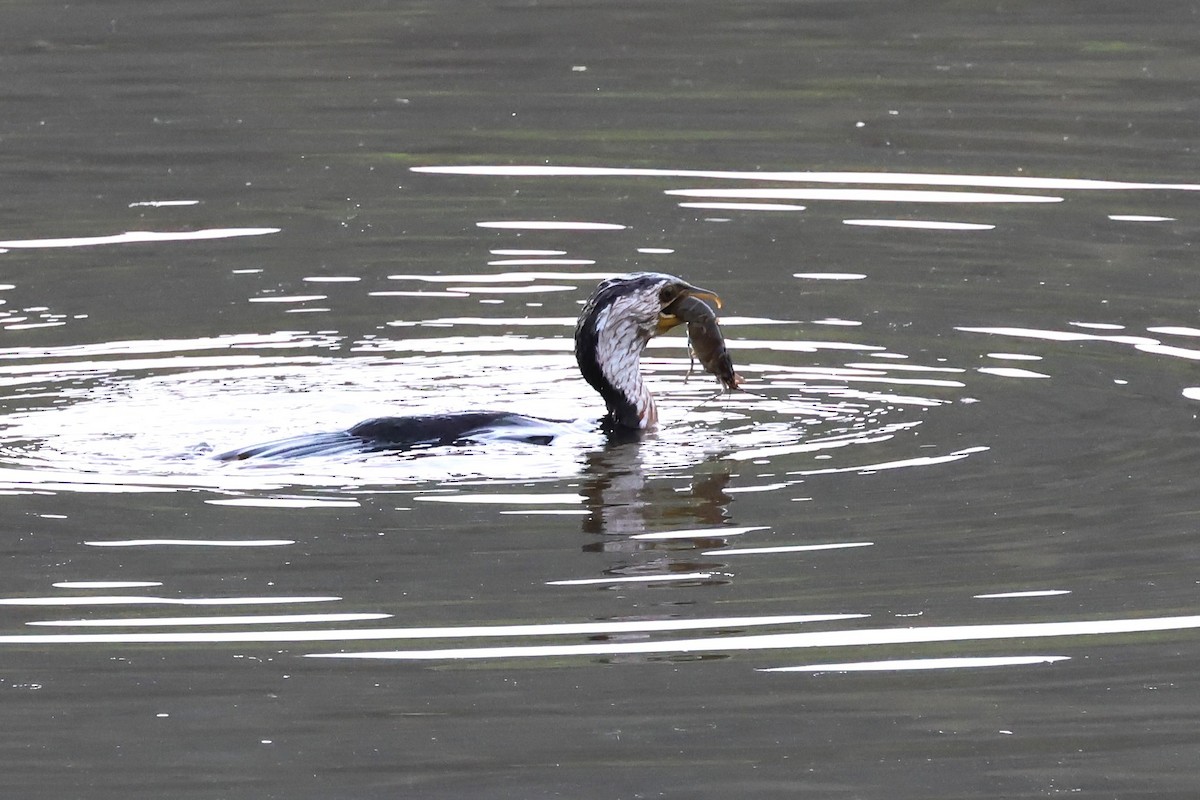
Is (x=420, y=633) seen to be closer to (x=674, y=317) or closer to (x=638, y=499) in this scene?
(x=638, y=499)

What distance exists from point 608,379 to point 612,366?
66 mm

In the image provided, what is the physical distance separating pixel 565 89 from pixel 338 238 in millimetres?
5693

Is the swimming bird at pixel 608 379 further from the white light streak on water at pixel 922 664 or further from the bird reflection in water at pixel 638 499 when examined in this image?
the white light streak on water at pixel 922 664

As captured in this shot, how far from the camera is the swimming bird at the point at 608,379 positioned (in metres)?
9.41

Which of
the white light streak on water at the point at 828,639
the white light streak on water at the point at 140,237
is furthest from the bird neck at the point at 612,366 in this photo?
the white light streak on water at the point at 140,237

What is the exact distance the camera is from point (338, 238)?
14.9m

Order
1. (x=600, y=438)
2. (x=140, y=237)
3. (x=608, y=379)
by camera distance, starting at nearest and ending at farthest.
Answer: (x=600, y=438) < (x=608, y=379) < (x=140, y=237)

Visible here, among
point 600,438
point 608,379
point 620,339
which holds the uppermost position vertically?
point 620,339

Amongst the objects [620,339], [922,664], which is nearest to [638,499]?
[620,339]

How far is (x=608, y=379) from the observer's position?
33.0 ft

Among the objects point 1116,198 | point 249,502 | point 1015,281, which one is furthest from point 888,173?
point 249,502

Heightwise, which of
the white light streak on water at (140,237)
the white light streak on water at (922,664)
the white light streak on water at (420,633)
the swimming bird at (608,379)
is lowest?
the white light streak on water at (140,237)

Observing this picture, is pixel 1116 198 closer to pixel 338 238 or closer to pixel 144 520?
pixel 338 238

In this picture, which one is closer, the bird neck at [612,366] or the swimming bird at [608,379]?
the swimming bird at [608,379]
